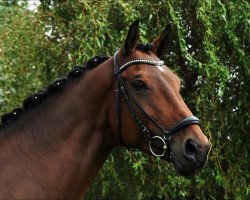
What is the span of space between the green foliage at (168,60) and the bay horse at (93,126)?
2.43 m

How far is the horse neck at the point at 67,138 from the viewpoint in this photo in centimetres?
353

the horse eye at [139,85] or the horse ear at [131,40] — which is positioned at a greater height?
the horse ear at [131,40]

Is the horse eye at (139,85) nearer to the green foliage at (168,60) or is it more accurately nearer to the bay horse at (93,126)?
the bay horse at (93,126)

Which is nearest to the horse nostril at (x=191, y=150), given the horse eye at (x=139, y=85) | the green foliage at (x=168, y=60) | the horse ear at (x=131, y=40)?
the horse eye at (x=139, y=85)

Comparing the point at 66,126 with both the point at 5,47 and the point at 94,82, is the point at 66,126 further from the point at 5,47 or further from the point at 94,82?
the point at 5,47

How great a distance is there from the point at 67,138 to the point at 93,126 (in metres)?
0.18

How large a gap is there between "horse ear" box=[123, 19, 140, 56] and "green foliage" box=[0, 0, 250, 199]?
95.0 inches

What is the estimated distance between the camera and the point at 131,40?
12.2 feet

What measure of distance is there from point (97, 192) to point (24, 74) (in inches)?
74.6

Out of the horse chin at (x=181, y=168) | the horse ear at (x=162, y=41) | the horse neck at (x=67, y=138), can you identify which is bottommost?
the horse neck at (x=67, y=138)

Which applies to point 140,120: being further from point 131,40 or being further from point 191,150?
point 131,40

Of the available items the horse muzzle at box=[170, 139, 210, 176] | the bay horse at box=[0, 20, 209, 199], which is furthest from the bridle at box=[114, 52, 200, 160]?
the horse muzzle at box=[170, 139, 210, 176]

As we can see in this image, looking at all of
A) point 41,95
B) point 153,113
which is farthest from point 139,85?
point 41,95

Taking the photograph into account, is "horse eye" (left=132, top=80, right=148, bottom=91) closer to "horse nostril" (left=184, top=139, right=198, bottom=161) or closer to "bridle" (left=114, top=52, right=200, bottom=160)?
"bridle" (left=114, top=52, right=200, bottom=160)
